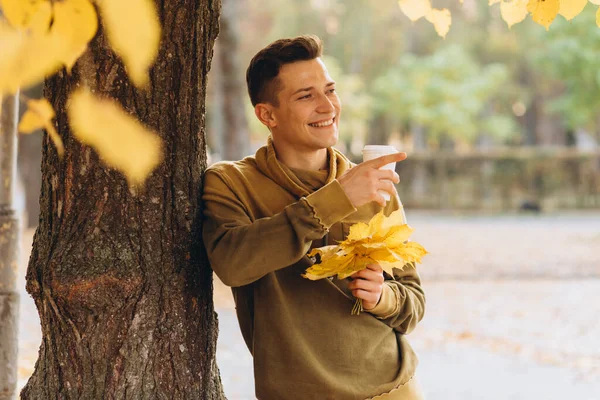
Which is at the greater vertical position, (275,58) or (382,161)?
(275,58)

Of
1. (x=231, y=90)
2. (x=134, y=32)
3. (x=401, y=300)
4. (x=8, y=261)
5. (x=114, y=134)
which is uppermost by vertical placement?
(x=231, y=90)

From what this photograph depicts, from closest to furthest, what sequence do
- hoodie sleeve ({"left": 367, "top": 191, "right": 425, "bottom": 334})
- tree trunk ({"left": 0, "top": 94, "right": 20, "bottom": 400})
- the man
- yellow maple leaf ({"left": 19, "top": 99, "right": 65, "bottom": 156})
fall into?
yellow maple leaf ({"left": 19, "top": 99, "right": 65, "bottom": 156}), the man, hoodie sleeve ({"left": 367, "top": 191, "right": 425, "bottom": 334}), tree trunk ({"left": 0, "top": 94, "right": 20, "bottom": 400})

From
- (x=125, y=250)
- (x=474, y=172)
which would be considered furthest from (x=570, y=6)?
(x=474, y=172)

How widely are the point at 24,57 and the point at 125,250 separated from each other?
79 cm

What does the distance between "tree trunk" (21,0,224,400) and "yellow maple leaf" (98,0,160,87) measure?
38 mm

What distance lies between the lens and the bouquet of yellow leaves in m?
2.57

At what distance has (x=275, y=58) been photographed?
2875 mm

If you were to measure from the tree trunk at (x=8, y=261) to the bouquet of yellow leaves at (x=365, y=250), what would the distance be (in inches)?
75.6

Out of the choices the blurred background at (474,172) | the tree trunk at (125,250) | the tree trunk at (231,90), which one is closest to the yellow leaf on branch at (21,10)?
the tree trunk at (125,250)

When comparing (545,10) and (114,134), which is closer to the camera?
(114,134)

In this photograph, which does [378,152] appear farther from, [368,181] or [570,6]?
[570,6]

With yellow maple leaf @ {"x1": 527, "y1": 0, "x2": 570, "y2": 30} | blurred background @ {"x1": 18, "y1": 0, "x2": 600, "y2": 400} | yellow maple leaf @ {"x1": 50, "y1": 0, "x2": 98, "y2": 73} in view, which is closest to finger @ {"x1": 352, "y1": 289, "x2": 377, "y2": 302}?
yellow maple leaf @ {"x1": 50, "y1": 0, "x2": 98, "y2": 73}

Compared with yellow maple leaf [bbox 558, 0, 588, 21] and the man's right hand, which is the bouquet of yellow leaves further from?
yellow maple leaf [bbox 558, 0, 588, 21]

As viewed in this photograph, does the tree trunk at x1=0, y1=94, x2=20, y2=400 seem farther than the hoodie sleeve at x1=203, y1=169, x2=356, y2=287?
Yes
